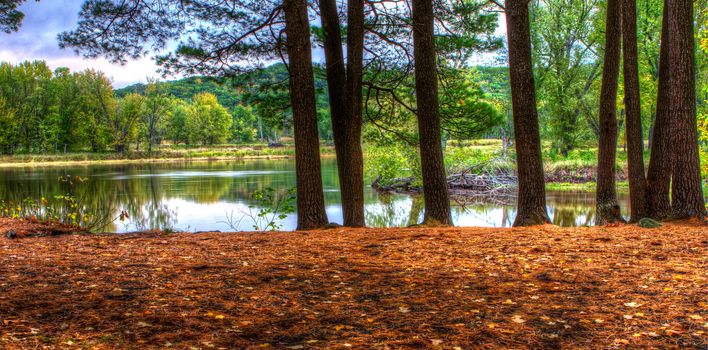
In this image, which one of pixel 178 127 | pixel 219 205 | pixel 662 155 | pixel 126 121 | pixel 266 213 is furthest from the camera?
pixel 178 127

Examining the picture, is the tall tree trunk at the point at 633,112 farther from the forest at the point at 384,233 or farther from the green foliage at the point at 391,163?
the green foliage at the point at 391,163

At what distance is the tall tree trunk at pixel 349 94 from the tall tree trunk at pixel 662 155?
4.29m

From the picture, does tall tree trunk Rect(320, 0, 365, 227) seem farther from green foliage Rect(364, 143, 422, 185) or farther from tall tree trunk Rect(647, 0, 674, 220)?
green foliage Rect(364, 143, 422, 185)

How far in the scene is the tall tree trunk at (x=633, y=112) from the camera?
8.18 meters

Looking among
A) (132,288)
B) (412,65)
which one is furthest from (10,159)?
(132,288)

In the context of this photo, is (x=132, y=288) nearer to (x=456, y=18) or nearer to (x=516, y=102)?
(x=516, y=102)

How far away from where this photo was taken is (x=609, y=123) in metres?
8.58

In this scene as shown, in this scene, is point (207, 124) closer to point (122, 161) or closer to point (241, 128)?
point (241, 128)

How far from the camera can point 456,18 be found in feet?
29.6

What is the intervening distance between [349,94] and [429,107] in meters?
1.33

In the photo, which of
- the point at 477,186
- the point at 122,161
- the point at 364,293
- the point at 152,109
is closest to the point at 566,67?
the point at 477,186

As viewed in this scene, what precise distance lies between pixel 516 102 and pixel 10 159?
5396cm

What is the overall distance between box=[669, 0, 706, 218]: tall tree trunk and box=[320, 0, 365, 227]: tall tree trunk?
4.40 meters

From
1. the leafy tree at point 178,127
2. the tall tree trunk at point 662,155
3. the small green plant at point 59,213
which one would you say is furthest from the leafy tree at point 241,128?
the tall tree trunk at point 662,155
